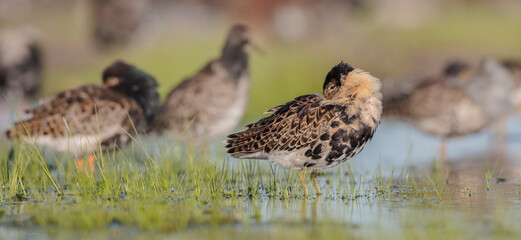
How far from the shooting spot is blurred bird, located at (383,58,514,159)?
13.9 metres

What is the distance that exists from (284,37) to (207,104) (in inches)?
708

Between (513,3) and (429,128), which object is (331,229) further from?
(513,3)

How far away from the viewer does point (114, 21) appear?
27.9m

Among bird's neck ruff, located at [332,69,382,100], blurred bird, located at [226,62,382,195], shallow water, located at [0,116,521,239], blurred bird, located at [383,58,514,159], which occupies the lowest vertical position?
shallow water, located at [0,116,521,239]

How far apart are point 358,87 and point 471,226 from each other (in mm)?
2076

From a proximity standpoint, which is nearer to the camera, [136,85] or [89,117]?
[89,117]

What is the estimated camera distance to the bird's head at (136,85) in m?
10.6

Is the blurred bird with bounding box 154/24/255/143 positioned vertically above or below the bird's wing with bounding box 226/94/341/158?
above

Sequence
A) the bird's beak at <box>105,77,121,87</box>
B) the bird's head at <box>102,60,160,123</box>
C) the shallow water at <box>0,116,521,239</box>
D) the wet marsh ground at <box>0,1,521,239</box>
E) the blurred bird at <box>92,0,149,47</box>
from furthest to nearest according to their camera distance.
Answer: the blurred bird at <box>92,0,149,47</box> < the bird's beak at <box>105,77,121,87</box> < the bird's head at <box>102,60,160,123</box> < the wet marsh ground at <box>0,1,521,239</box> < the shallow water at <box>0,116,521,239</box>

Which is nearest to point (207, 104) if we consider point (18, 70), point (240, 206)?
point (240, 206)

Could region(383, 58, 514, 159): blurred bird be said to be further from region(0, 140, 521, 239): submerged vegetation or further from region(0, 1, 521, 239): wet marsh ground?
region(0, 140, 521, 239): submerged vegetation

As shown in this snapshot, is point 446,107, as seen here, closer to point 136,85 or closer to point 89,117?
point 136,85

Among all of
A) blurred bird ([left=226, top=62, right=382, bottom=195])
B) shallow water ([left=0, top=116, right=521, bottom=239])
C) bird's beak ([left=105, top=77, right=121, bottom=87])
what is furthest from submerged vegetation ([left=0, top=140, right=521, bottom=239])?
bird's beak ([left=105, top=77, right=121, bottom=87])

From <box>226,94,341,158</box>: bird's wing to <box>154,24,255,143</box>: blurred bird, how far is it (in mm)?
3456
